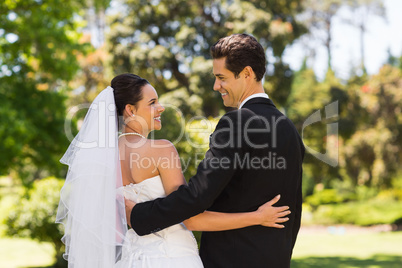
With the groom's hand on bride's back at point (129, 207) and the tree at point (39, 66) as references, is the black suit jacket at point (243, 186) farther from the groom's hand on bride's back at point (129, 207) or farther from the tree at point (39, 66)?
the tree at point (39, 66)

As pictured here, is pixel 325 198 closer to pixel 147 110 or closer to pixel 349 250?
pixel 349 250

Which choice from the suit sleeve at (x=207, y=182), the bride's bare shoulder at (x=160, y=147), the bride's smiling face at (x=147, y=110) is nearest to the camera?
the suit sleeve at (x=207, y=182)

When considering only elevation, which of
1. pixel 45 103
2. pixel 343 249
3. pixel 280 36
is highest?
pixel 280 36

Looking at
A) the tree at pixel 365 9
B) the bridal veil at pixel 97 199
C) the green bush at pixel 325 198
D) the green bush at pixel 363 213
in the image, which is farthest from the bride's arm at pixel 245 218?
the tree at pixel 365 9

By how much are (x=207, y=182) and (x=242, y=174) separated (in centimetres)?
22

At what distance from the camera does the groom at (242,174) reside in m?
2.65

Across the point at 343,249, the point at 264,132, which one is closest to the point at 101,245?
the point at 264,132

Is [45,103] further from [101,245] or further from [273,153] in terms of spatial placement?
[273,153]

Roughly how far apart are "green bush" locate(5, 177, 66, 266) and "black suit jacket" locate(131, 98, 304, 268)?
9.48 meters

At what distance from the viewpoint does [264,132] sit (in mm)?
2709

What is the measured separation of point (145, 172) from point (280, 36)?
659 inches

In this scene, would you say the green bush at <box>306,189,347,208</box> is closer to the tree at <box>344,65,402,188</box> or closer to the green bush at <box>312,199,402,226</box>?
the tree at <box>344,65,402,188</box>

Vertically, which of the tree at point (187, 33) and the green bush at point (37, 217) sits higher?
the tree at point (187, 33)

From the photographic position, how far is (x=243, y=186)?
2.73 m
